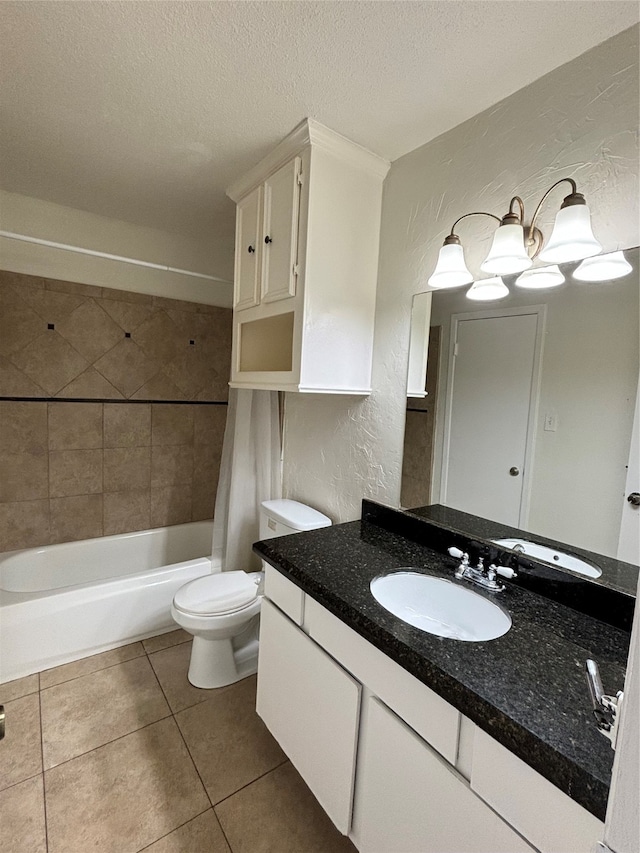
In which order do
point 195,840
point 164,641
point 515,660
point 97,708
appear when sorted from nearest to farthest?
point 515,660 < point 195,840 < point 97,708 < point 164,641

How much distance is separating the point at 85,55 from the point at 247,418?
1.53m

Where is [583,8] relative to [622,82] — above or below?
above

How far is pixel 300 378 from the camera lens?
5.08 ft

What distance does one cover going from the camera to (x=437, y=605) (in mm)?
1252

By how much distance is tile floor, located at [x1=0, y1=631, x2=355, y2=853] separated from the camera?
4.07 feet

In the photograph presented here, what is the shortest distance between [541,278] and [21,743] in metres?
2.45

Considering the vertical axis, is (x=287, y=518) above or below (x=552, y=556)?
below

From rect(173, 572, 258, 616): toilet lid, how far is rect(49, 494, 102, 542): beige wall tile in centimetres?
102

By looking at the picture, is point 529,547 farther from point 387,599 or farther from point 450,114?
point 450,114

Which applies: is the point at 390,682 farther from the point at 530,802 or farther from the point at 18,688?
the point at 18,688

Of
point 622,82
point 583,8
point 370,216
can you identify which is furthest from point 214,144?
point 622,82

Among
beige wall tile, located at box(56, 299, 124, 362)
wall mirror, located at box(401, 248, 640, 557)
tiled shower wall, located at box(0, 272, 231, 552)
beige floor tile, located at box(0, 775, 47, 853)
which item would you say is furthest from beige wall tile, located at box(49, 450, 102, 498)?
wall mirror, located at box(401, 248, 640, 557)

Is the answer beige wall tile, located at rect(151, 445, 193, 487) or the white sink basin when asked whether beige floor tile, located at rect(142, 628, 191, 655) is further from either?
the white sink basin

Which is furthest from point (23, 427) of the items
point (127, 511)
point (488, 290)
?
point (488, 290)
